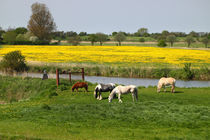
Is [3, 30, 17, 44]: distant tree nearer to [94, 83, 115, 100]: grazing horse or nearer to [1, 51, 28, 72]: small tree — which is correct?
[1, 51, 28, 72]: small tree

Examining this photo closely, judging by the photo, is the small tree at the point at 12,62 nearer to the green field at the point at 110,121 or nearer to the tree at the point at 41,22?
the green field at the point at 110,121

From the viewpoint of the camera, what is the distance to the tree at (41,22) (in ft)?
411

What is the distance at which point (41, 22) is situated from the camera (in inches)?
5044

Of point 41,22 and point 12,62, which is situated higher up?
point 41,22

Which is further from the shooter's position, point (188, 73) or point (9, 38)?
point (9, 38)

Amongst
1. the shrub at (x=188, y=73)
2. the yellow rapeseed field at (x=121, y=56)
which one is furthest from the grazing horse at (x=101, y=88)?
the yellow rapeseed field at (x=121, y=56)

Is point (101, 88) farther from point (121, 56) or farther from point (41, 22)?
point (41, 22)

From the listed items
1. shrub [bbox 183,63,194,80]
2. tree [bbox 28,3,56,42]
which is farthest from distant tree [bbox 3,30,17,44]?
shrub [bbox 183,63,194,80]

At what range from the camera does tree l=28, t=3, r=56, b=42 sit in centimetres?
12525

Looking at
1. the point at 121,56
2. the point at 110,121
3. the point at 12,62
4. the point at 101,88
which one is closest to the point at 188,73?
the point at 121,56

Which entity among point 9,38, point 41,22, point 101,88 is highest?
point 41,22

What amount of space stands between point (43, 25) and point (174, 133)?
11777cm

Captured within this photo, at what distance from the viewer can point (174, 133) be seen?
45.9ft

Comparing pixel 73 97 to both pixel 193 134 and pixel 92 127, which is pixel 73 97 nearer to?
pixel 92 127
